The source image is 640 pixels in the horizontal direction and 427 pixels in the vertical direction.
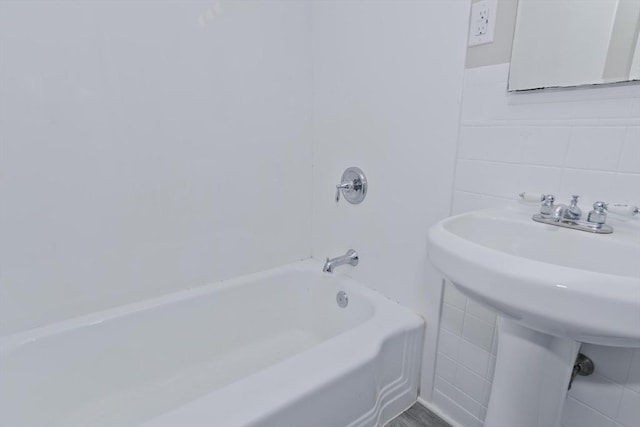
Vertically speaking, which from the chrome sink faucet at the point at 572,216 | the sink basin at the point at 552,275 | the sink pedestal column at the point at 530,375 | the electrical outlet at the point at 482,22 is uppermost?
the electrical outlet at the point at 482,22

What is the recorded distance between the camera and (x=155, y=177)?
47.8 inches

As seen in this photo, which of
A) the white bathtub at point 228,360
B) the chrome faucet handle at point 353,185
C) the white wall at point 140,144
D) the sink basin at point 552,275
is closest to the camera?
the sink basin at point 552,275

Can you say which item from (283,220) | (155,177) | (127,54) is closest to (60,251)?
(155,177)

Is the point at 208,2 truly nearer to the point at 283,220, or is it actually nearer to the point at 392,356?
the point at 283,220

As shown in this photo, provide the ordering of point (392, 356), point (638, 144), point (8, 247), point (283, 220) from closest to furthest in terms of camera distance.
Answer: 1. point (638, 144)
2. point (8, 247)
3. point (392, 356)
4. point (283, 220)

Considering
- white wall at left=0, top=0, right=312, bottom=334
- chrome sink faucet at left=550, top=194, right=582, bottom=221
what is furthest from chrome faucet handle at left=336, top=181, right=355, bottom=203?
chrome sink faucet at left=550, top=194, right=582, bottom=221

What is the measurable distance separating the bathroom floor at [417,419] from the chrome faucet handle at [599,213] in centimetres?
87

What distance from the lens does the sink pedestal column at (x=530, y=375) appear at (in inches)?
28.0

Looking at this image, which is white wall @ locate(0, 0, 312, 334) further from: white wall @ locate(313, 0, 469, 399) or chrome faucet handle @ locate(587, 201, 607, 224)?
chrome faucet handle @ locate(587, 201, 607, 224)

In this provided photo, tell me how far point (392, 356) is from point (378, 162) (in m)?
0.70

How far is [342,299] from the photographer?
1461 millimetres

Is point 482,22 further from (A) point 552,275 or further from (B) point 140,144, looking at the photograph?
(B) point 140,144

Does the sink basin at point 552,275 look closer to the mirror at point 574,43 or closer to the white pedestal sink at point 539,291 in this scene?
the white pedestal sink at point 539,291

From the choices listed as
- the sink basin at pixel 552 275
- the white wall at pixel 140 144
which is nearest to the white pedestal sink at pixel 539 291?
the sink basin at pixel 552 275
